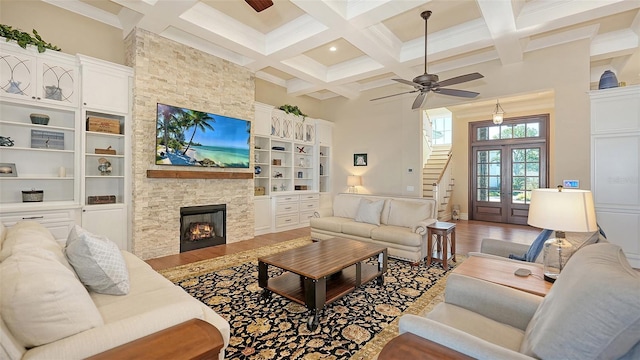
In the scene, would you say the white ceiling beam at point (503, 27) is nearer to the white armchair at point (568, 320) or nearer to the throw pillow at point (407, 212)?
the throw pillow at point (407, 212)

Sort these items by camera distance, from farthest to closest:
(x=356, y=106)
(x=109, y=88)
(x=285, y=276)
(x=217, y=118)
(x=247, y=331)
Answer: (x=356, y=106) → (x=217, y=118) → (x=109, y=88) → (x=285, y=276) → (x=247, y=331)

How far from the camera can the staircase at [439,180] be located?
24.4 feet

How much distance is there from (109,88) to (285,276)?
3.65m

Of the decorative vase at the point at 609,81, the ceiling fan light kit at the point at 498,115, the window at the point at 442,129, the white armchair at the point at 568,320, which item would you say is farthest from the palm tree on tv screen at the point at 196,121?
the window at the point at 442,129

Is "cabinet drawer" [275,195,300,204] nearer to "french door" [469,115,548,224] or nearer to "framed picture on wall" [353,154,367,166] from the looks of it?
"framed picture on wall" [353,154,367,166]

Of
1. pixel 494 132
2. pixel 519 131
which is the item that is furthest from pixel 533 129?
pixel 494 132

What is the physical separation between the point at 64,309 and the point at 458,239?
592 centimetres

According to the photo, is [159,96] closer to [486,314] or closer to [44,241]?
[44,241]

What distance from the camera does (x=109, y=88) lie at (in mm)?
3959

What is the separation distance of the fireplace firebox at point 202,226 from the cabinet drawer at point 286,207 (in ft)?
4.63

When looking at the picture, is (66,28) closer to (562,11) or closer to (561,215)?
(561,215)

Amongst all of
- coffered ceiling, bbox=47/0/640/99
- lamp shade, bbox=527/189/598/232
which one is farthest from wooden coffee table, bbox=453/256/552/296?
coffered ceiling, bbox=47/0/640/99

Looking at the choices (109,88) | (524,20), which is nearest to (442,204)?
(524,20)

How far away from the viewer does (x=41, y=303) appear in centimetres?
109
